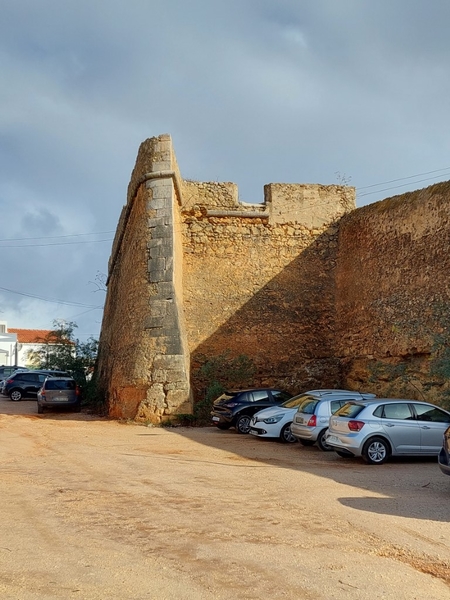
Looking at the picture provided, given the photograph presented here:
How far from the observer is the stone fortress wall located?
20109 millimetres

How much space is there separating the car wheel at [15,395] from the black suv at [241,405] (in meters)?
16.5

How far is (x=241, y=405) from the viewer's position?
18266mm

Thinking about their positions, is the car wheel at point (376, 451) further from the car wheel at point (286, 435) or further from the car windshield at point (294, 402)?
the car windshield at point (294, 402)

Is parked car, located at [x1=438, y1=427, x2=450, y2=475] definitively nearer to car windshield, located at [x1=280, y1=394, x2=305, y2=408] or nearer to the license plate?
the license plate

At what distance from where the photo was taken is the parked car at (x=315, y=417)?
14602 mm

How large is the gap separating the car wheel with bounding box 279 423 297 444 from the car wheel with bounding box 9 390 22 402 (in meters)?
19.8

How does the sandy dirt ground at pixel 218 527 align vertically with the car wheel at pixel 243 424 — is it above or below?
below

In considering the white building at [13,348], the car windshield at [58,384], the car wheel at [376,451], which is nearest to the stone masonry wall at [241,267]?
the car windshield at [58,384]

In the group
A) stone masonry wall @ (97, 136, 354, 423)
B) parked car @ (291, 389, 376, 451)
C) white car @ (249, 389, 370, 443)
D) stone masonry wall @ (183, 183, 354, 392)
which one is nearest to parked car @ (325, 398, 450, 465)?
parked car @ (291, 389, 376, 451)

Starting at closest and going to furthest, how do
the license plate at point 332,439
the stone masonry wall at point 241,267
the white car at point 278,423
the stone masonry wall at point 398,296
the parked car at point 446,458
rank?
the parked car at point 446,458 → the license plate at point 332,439 → the white car at point 278,423 → the stone masonry wall at point 398,296 → the stone masonry wall at point 241,267

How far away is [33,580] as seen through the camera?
5328 millimetres

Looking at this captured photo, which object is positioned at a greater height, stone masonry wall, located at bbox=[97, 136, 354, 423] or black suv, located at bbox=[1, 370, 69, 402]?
stone masonry wall, located at bbox=[97, 136, 354, 423]

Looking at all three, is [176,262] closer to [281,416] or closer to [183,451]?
[281,416]

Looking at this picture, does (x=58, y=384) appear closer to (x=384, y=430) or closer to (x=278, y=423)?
(x=278, y=423)
